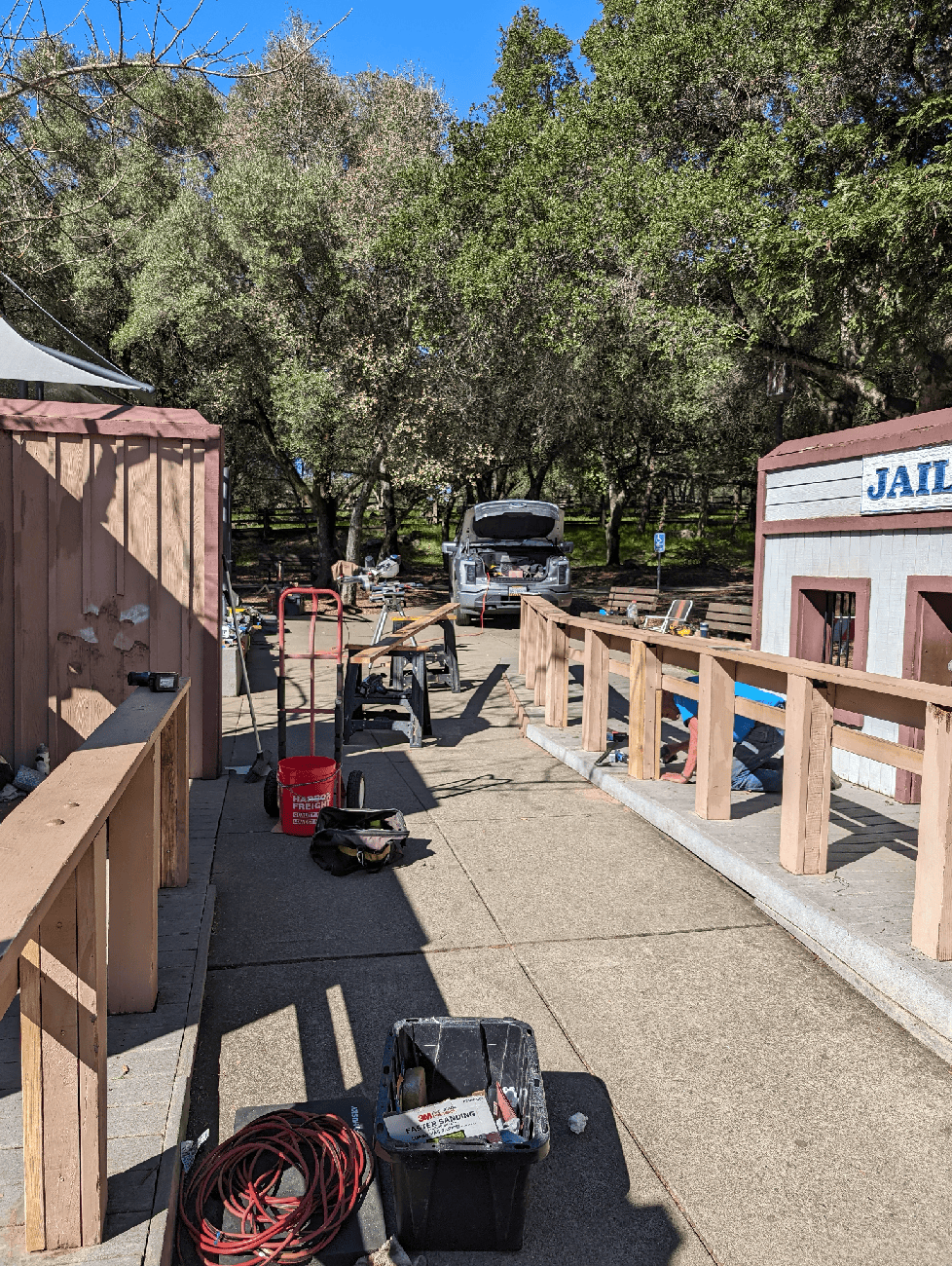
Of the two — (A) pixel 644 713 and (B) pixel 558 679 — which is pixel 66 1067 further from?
(B) pixel 558 679

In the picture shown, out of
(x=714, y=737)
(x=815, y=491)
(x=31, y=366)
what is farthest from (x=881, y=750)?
(x=31, y=366)

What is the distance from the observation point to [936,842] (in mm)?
3752

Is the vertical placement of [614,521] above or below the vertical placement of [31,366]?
above

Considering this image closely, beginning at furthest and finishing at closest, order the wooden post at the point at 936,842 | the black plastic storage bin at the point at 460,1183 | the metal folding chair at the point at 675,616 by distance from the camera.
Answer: the metal folding chair at the point at 675,616 → the wooden post at the point at 936,842 → the black plastic storage bin at the point at 460,1183

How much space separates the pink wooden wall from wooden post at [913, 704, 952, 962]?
4972mm

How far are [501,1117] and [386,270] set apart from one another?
20947mm

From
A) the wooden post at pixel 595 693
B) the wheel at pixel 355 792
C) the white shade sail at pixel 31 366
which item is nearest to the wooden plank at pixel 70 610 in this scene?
the white shade sail at pixel 31 366

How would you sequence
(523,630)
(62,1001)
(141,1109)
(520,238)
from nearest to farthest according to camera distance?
(62,1001)
(141,1109)
(523,630)
(520,238)

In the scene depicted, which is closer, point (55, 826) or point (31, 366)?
point (55, 826)

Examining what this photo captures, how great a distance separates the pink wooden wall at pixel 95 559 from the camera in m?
6.59

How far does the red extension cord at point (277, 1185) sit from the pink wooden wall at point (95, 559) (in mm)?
4548

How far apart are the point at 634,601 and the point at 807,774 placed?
14304mm

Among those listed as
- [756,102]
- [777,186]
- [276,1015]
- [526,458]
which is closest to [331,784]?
[276,1015]

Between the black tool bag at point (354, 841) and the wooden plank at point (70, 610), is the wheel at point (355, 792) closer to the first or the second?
the black tool bag at point (354, 841)
